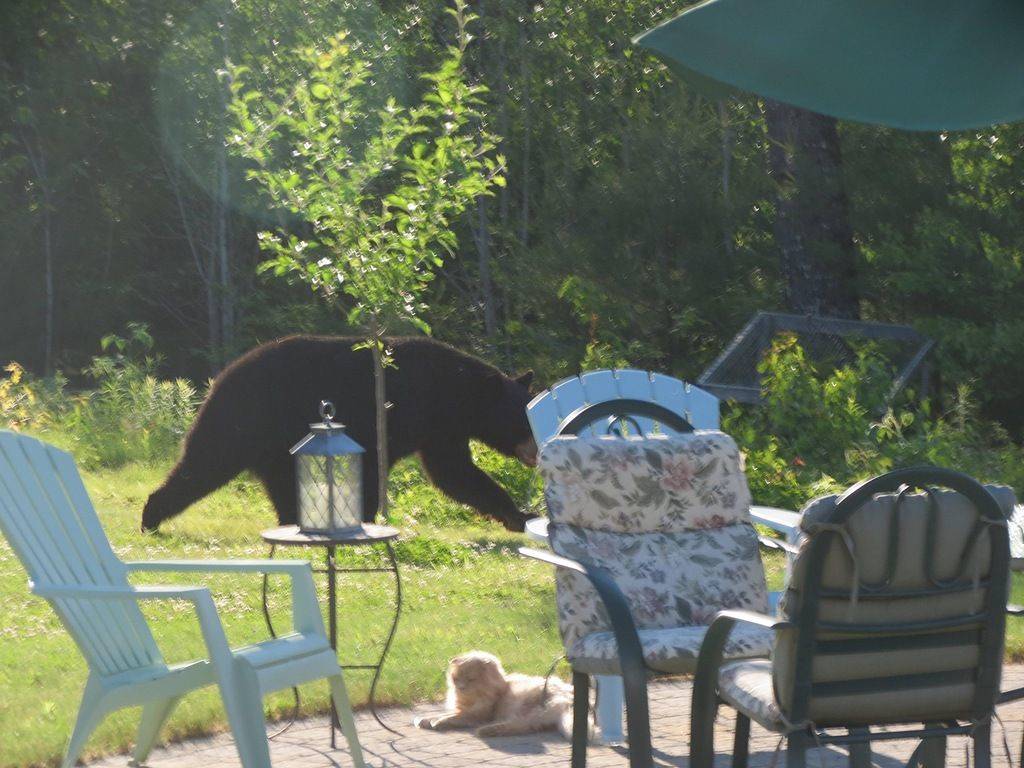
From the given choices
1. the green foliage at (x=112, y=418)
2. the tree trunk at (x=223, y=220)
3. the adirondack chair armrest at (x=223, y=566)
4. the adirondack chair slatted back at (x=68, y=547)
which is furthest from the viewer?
the tree trunk at (x=223, y=220)

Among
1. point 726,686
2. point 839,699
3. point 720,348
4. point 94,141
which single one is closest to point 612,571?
point 726,686


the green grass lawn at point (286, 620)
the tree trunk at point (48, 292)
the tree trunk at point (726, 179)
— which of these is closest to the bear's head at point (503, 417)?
the green grass lawn at point (286, 620)

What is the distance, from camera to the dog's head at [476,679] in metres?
4.67

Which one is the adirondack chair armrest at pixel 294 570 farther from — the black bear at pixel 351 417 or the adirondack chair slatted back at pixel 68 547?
the black bear at pixel 351 417

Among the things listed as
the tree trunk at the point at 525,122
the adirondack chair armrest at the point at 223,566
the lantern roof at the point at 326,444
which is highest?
the tree trunk at the point at 525,122

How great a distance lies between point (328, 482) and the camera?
15.0 ft

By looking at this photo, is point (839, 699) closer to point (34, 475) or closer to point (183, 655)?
point (34, 475)

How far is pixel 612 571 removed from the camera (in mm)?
4293

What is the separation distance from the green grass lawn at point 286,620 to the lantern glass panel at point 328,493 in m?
0.77

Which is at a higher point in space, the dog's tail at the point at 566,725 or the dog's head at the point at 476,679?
the dog's head at the point at 476,679

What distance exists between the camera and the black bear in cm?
864

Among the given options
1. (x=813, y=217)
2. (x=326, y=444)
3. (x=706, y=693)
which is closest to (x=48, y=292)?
(x=813, y=217)

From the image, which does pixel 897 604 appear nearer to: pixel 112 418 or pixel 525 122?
pixel 112 418

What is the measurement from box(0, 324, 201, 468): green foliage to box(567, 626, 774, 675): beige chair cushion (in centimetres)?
839
